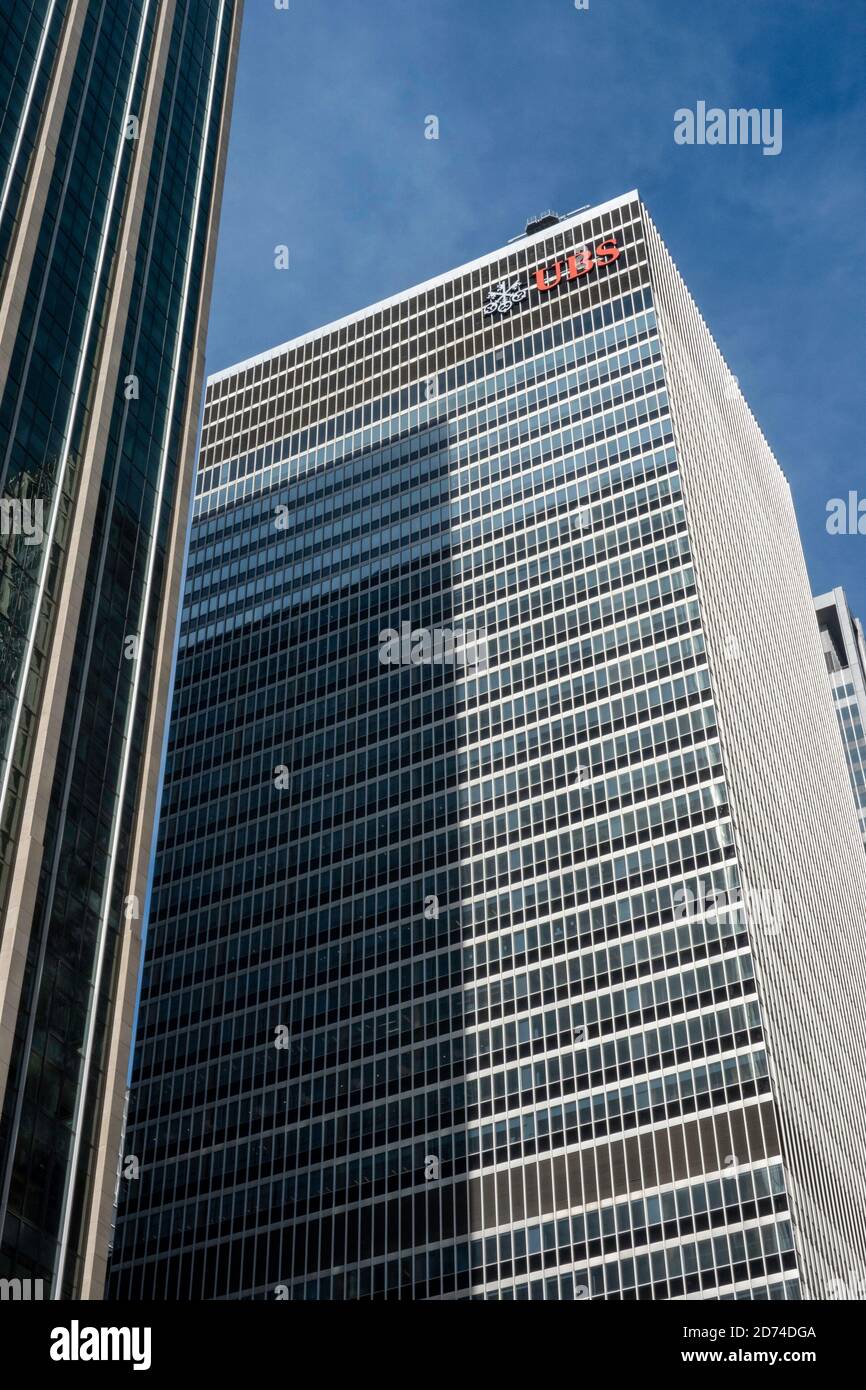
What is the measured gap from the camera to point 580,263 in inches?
6737

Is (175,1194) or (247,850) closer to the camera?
(175,1194)

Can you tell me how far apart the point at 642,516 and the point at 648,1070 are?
50423 millimetres

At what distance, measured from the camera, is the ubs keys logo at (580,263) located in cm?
16975

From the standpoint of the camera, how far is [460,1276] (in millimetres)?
118062

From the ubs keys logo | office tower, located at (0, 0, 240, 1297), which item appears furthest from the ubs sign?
office tower, located at (0, 0, 240, 1297)

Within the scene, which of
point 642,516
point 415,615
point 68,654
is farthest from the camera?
point 415,615

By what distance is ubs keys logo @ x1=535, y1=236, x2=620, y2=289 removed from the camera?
16975cm

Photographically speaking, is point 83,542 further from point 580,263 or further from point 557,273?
point 580,263

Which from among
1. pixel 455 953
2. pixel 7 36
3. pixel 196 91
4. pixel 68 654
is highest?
pixel 196 91

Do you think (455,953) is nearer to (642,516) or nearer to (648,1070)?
(648,1070)

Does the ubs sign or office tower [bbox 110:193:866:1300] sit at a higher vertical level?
the ubs sign

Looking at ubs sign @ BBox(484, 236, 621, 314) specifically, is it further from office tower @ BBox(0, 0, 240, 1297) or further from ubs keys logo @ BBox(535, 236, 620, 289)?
office tower @ BBox(0, 0, 240, 1297)

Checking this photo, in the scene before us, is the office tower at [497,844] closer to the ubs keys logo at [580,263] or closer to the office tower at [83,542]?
the ubs keys logo at [580,263]

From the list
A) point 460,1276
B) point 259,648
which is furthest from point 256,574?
point 460,1276
